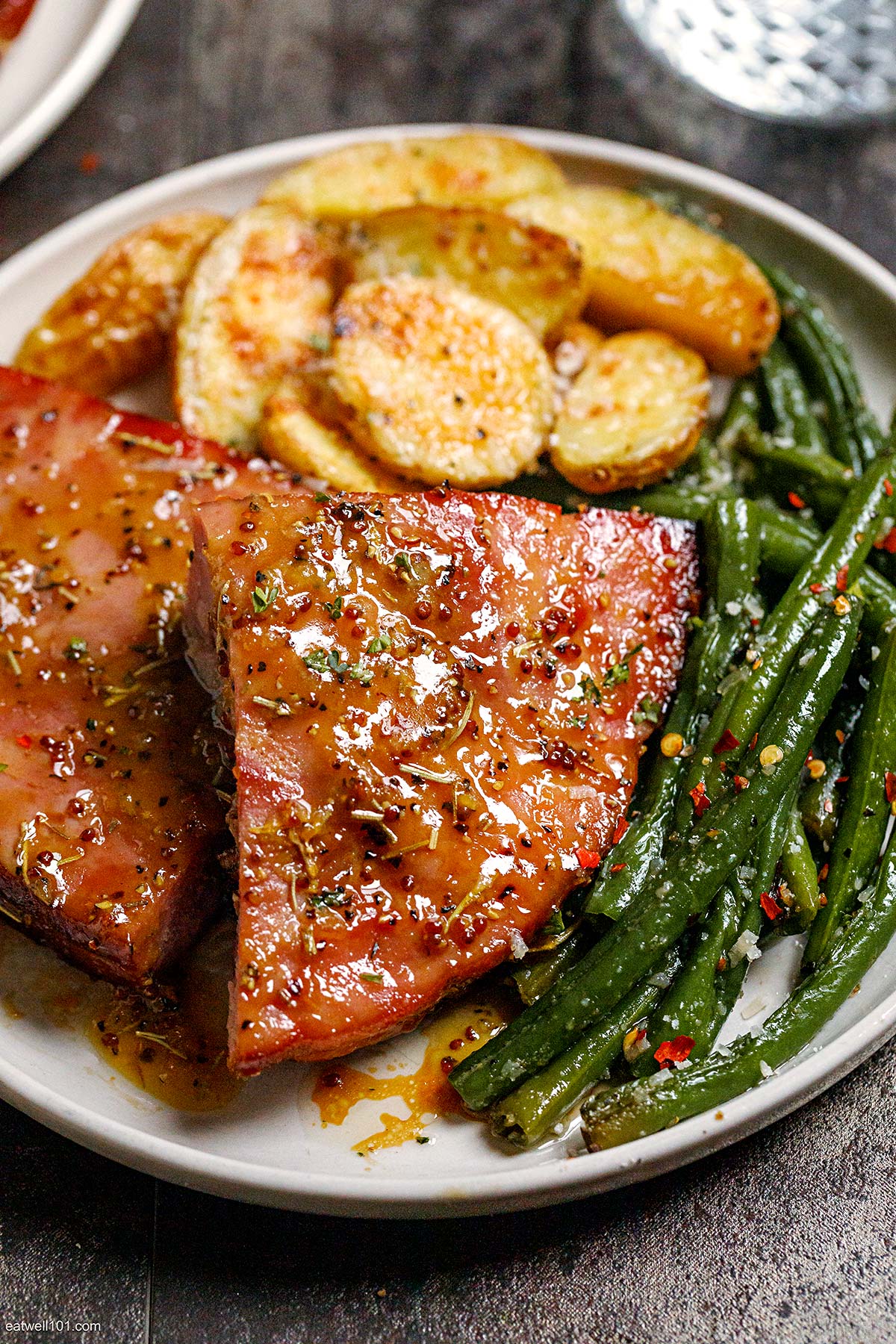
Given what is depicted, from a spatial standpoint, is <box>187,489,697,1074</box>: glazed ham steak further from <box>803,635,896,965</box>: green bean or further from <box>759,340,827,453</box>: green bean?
<box>759,340,827,453</box>: green bean

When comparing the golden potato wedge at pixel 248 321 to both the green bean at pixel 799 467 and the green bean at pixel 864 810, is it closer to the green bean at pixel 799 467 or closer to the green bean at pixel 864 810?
the green bean at pixel 799 467

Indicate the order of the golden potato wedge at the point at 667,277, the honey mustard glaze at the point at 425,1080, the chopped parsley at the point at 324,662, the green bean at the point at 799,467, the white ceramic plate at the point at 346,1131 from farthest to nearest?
the golden potato wedge at the point at 667,277
the green bean at the point at 799,467
the honey mustard glaze at the point at 425,1080
the chopped parsley at the point at 324,662
the white ceramic plate at the point at 346,1131

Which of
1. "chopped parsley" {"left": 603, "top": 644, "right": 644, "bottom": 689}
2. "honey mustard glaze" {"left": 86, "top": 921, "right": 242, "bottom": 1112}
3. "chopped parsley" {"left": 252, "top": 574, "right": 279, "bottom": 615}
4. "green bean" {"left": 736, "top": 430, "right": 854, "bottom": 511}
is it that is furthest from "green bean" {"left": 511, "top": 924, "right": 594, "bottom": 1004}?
"green bean" {"left": 736, "top": 430, "right": 854, "bottom": 511}

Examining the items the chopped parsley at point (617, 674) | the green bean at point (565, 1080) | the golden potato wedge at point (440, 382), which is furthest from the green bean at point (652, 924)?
the golden potato wedge at point (440, 382)

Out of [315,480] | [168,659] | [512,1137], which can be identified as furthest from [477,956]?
[315,480]

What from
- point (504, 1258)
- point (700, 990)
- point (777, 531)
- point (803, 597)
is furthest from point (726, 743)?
point (504, 1258)
